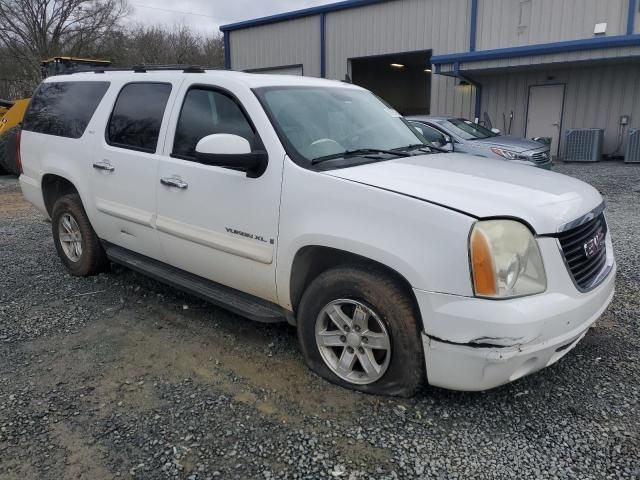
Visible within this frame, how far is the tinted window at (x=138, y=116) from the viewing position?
13.0 ft

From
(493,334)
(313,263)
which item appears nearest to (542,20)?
(313,263)

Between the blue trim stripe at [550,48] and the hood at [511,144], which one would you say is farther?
the blue trim stripe at [550,48]

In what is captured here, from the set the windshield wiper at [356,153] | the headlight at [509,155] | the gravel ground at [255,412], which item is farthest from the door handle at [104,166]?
the headlight at [509,155]

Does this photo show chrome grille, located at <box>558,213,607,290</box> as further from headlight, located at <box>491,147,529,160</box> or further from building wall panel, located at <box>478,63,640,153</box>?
building wall panel, located at <box>478,63,640,153</box>

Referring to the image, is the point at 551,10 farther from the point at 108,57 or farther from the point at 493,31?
the point at 108,57

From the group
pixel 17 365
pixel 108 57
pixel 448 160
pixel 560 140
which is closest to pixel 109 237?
pixel 17 365

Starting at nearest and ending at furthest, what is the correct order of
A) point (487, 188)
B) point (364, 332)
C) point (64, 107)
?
point (487, 188), point (364, 332), point (64, 107)

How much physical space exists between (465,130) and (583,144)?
6.20 metres

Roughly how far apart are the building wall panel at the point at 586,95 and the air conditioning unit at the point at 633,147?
1.20m

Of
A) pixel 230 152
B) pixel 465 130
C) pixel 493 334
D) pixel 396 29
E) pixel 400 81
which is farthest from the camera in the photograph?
pixel 400 81

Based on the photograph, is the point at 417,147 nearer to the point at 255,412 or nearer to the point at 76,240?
the point at 255,412

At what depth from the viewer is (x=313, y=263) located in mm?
3186

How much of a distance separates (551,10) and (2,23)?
33488 millimetres

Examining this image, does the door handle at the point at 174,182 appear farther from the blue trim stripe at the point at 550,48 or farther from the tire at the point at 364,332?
the blue trim stripe at the point at 550,48
